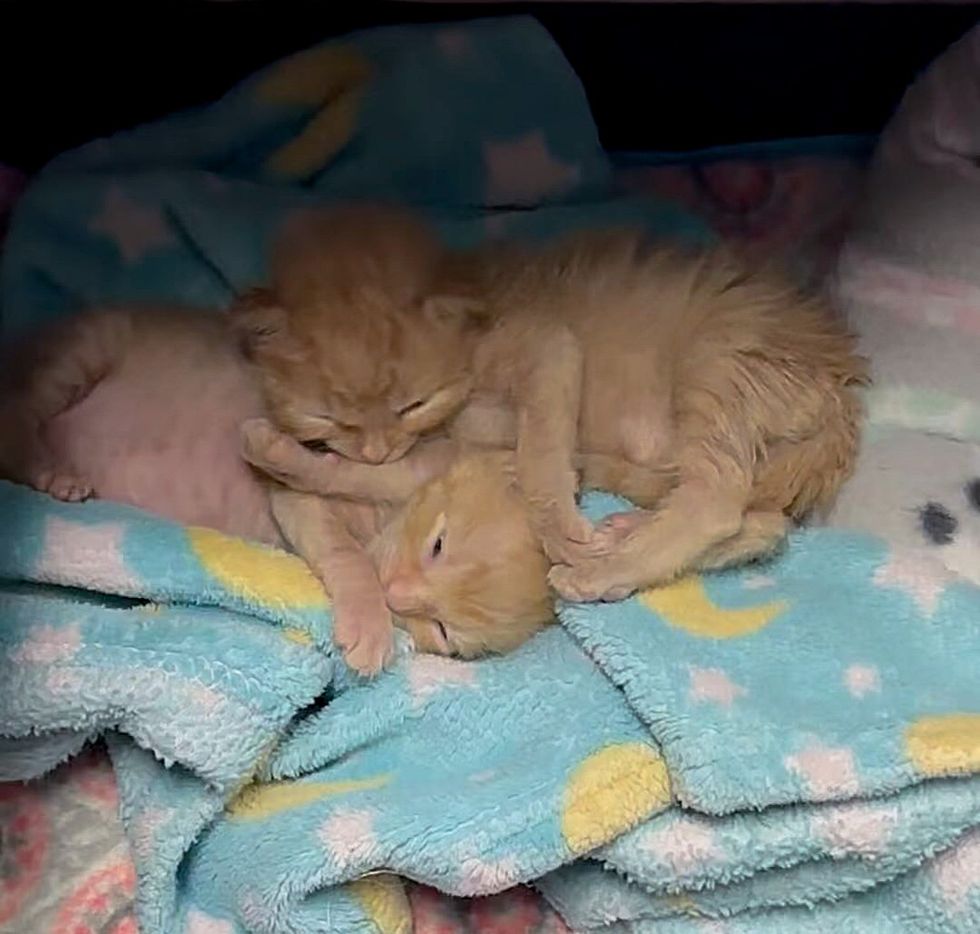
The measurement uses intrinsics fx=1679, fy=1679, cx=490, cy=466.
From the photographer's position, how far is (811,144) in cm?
148

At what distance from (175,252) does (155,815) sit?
0.48 m

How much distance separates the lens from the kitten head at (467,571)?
3.61 ft

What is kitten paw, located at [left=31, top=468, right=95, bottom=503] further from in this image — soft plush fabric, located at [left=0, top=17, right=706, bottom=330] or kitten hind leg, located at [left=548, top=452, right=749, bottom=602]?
kitten hind leg, located at [left=548, top=452, right=749, bottom=602]

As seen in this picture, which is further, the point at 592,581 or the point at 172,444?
the point at 172,444

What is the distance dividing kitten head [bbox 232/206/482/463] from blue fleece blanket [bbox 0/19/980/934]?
114 mm

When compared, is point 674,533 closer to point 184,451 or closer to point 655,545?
point 655,545

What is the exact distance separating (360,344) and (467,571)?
0.17 metres

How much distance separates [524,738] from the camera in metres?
1.08

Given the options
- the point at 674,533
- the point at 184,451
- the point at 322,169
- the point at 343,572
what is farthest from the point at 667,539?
the point at 322,169

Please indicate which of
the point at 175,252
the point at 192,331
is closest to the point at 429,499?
the point at 192,331

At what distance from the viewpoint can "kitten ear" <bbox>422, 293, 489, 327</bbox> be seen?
45.4 inches

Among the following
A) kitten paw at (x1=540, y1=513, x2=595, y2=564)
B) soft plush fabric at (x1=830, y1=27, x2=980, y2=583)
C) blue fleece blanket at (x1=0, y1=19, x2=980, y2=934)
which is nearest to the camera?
blue fleece blanket at (x1=0, y1=19, x2=980, y2=934)

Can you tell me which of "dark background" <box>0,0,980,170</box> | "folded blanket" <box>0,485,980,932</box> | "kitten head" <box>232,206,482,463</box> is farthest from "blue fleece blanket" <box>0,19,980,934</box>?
"dark background" <box>0,0,980,170</box>

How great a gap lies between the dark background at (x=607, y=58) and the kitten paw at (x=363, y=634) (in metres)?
0.54
